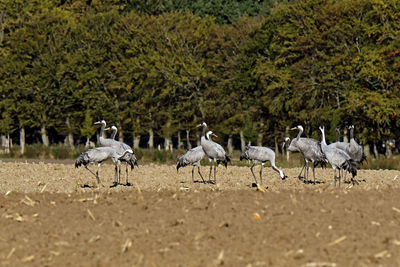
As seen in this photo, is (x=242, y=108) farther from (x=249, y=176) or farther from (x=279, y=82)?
(x=249, y=176)

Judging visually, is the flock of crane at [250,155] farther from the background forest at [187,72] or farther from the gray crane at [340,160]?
the background forest at [187,72]

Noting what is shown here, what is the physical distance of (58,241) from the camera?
12.8 metres

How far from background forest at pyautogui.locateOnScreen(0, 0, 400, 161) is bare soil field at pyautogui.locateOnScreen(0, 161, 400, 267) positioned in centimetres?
4103

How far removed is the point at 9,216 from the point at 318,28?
48.2m

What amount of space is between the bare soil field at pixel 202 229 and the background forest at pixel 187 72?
4103 centimetres

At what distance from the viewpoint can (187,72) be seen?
229 feet

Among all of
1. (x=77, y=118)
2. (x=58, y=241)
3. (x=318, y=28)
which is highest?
(x=318, y=28)

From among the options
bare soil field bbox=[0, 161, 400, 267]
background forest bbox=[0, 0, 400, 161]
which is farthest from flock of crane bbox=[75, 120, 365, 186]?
background forest bbox=[0, 0, 400, 161]

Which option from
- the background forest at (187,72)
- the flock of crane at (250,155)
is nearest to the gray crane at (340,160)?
the flock of crane at (250,155)

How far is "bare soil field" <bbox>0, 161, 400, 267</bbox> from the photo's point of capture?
11.4m

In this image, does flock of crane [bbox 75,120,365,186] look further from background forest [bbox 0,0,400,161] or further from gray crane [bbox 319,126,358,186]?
background forest [bbox 0,0,400,161]

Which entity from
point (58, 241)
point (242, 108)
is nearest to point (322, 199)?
point (58, 241)

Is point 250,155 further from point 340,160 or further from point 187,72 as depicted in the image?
point 187,72

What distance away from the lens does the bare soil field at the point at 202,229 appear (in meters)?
11.4
